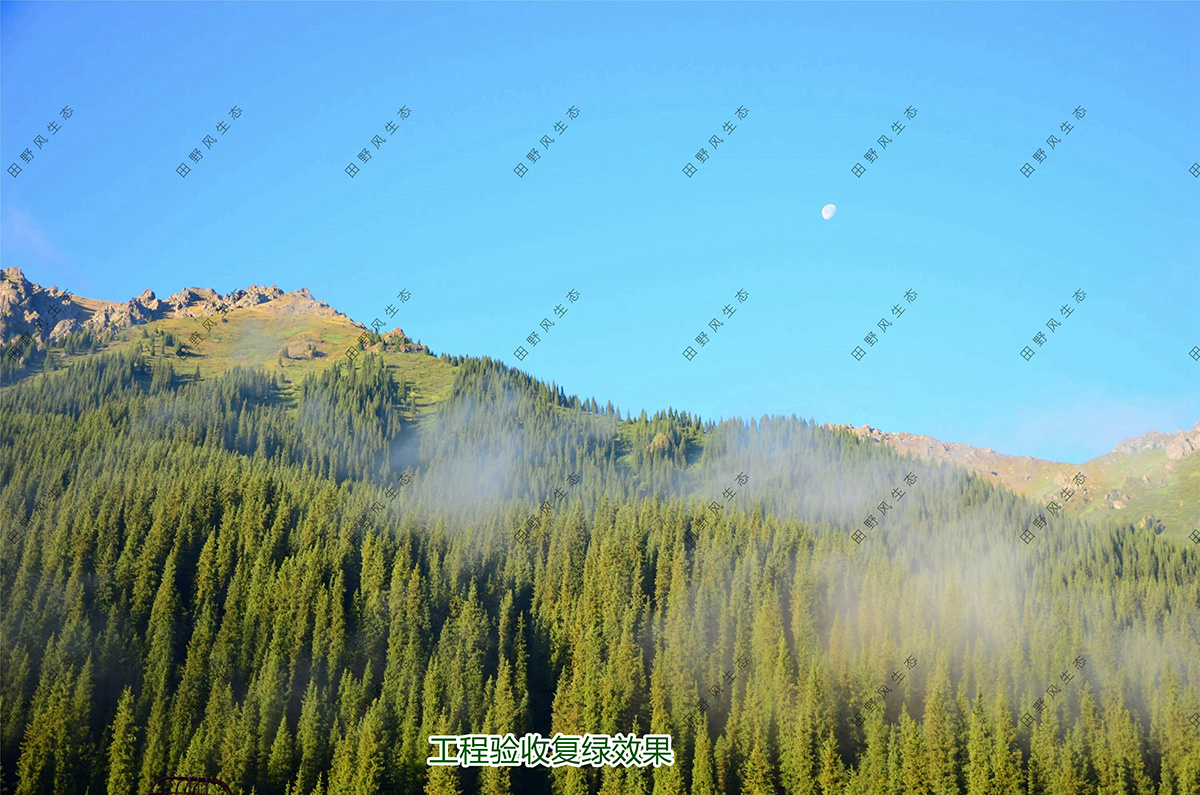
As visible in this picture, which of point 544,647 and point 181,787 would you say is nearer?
point 181,787

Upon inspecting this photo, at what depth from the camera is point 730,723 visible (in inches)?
4614

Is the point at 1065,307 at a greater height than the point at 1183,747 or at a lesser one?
greater

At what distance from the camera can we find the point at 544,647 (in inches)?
5768

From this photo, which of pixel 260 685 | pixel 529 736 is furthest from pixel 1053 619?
pixel 260 685

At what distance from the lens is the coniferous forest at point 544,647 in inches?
4387

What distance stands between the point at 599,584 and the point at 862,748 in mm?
46303

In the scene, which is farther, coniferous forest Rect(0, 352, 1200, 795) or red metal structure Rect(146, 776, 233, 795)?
coniferous forest Rect(0, 352, 1200, 795)

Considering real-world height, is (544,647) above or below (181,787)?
above

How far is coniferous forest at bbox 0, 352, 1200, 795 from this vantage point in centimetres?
11144

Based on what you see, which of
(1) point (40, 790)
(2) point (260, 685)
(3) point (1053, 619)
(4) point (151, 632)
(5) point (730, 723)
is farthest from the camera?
(3) point (1053, 619)

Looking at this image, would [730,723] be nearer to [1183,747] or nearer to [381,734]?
[381,734]

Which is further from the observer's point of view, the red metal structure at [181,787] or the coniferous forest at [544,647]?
the coniferous forest at [544,647]

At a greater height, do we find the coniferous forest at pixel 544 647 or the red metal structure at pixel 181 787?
the coniferous forest at pixel 544 647

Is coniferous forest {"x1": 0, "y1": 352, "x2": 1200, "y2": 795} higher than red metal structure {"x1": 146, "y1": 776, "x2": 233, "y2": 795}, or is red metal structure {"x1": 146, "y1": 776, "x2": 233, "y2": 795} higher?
coniferous forest {"x1": 0, "y1": 352, "x2": 1200, "y2": 795}
